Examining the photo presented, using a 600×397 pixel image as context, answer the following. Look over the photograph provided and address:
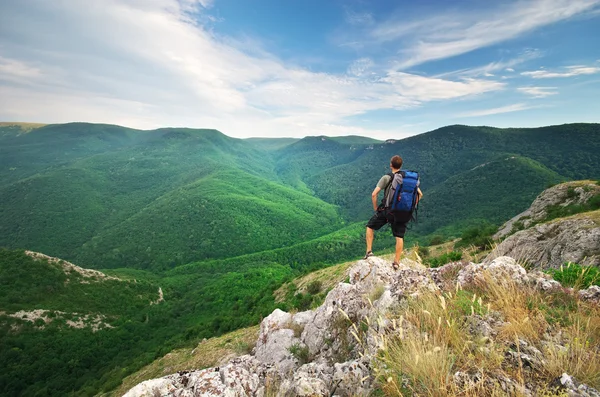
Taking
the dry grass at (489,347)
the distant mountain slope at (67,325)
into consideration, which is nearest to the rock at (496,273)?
the dry grass at (489,347)

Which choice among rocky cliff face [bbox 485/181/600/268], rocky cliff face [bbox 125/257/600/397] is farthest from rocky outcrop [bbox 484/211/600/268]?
rocky cliff face [bbox 125/257/600/397]

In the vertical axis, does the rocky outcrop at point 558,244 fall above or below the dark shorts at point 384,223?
below

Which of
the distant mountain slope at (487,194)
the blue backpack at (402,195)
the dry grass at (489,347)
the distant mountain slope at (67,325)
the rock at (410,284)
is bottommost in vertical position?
the distant mountain slope at (67,325)

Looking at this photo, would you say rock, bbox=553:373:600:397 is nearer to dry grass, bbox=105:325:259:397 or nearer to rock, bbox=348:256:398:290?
rock, bbox=348:256:398:290

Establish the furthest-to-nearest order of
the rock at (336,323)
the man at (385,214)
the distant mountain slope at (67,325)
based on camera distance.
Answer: the distant mountain slope at (67,325) → the man at (385,214) → the rock at (336,323)

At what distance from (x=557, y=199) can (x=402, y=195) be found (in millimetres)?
26109

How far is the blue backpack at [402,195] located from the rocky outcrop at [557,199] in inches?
715

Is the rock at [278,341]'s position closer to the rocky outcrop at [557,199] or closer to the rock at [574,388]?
the rock at [574,388]

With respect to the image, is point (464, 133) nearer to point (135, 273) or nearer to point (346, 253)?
point (346, 253)

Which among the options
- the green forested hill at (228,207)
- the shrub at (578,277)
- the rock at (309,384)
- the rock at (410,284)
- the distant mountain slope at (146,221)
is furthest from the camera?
the distant mountain slope at (146,221)

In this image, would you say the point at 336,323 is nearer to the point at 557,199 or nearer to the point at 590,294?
the point at 590,294

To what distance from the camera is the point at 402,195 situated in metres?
7.18

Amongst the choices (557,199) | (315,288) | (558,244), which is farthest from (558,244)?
(557,199)

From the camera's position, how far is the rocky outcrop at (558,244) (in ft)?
32.7
